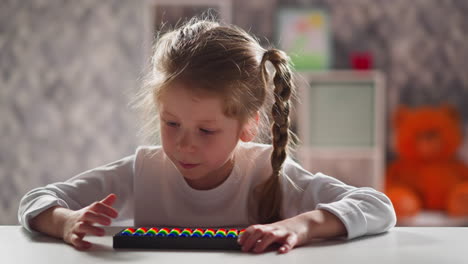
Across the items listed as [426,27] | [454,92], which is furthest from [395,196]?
[426,27]

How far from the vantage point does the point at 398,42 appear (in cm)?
364

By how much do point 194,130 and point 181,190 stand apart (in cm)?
24

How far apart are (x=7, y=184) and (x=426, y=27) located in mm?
2681

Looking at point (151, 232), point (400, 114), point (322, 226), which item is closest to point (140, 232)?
point (151, 232)

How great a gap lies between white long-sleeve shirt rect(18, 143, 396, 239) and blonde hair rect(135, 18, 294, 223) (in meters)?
0.06

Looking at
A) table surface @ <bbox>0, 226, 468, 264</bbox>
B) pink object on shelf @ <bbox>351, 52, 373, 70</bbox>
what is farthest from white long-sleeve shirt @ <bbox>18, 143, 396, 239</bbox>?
pink object on shelf @ <bbox>351, 52, 373, 70</bbox>

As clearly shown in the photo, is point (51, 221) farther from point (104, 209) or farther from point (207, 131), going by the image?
point (207, 131)

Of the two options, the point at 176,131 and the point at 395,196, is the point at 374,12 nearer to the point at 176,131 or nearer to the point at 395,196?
the point at 395,196

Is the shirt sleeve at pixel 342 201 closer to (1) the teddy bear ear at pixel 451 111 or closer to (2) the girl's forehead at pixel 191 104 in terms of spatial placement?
(2) the girl's forehead at pixel 191 104

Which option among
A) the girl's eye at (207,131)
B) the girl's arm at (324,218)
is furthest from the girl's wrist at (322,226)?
the girl's eye at (207,131)

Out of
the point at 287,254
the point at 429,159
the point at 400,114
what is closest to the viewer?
the point at 287,254

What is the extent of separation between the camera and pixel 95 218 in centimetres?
79

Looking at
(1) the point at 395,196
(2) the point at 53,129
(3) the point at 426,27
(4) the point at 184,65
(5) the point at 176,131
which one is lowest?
(1) the point at 395,196

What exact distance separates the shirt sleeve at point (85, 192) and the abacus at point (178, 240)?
0.70 feet
